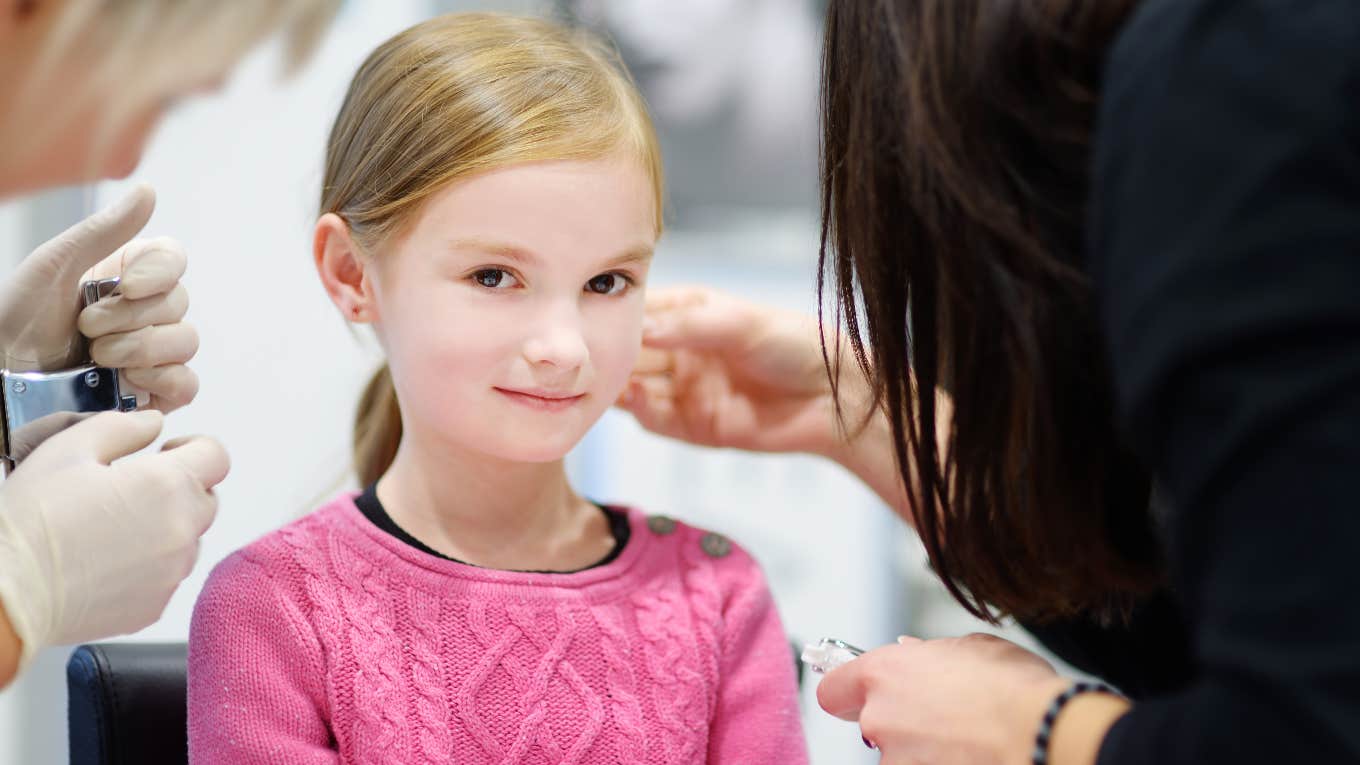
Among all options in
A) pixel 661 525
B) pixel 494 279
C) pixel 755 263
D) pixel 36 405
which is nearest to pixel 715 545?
pixel 661 525

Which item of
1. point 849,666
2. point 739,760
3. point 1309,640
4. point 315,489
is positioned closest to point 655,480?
point 315,489

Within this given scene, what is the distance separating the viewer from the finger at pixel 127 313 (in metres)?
0.85

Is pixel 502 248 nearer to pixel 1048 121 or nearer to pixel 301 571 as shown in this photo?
pixel 301 571

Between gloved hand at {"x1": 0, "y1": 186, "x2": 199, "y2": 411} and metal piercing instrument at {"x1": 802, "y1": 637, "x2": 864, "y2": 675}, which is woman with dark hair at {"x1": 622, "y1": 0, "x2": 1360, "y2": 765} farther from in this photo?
gloved hand at {"x1": 0, "y1": 186, "x2": 199, "y2": 411}

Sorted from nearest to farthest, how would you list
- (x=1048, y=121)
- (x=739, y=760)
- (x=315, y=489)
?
(x=1048, y=121) < (x=739, y=760) < (x=315, y=489)

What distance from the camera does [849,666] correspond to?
32.7 inches

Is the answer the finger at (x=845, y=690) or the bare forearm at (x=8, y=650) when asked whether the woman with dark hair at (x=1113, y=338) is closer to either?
the finger at (x=845, y=690)

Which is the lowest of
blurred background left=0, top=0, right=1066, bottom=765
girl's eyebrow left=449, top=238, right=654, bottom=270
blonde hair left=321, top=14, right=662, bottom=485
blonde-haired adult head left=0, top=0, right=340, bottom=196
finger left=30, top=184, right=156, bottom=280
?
blurred background left=0, top=0, right=1066, bottom=765

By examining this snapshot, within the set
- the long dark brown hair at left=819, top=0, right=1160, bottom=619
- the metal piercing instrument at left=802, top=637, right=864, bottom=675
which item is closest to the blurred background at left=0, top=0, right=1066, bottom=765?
the metal piercing instrument at left=802, top=637, right=864, bottom=675

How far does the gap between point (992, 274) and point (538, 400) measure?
1.17 ft

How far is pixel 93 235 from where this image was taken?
0.86m

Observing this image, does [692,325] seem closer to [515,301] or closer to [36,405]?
[515,301]

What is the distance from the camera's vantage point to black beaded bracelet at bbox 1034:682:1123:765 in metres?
0.68

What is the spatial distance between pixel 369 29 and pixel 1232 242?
3.92 feet
